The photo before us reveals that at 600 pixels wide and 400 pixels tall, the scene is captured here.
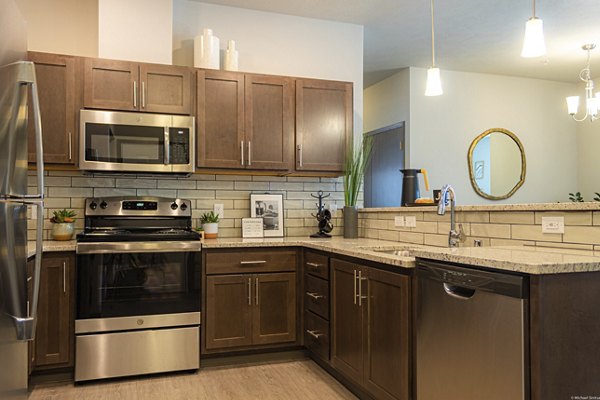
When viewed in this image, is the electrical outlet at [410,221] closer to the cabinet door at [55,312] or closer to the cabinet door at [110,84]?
the cabinet door at [110,84]

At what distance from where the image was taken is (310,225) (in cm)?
407

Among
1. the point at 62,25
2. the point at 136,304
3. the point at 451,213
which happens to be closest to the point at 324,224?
the point at 451,213

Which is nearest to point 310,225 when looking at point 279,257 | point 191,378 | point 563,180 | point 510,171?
point 279,257

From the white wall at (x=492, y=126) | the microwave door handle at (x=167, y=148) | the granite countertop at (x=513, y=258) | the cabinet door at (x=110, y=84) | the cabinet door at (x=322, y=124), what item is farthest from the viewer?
the white wall at (x=492, y=126)

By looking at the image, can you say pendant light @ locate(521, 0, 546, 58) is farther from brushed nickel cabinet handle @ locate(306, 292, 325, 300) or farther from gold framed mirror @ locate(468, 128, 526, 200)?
gold framed mirror @ locate(468, 128, 526, 200)

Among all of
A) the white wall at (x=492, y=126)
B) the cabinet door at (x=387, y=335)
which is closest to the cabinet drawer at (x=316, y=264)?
the cabinet door at (x=387, y=335)

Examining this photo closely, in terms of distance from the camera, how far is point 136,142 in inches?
129

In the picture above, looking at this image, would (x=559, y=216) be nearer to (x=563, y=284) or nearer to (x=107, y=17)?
(x=563, y=284)

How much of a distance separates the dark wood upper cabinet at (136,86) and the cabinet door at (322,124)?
2.91 ft

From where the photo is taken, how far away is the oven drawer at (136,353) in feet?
9.58

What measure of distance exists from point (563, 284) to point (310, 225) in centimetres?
267

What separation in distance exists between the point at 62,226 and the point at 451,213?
8.45 ft


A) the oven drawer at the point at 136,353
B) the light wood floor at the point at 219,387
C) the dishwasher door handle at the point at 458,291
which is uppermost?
the dishwasher door handle at the point at 458,291

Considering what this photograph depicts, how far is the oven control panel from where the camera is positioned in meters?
3.40
